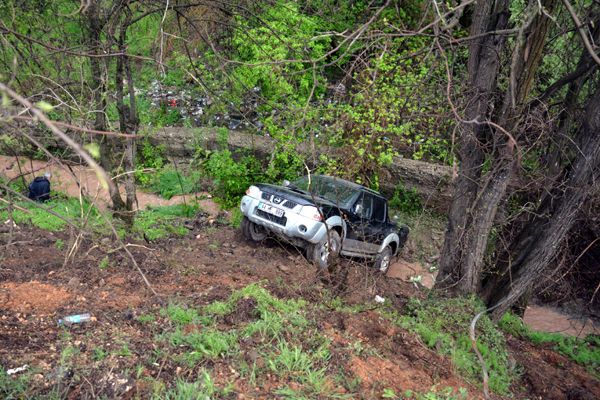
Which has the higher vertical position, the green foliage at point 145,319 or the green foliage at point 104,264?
the green foliage at point 145,319

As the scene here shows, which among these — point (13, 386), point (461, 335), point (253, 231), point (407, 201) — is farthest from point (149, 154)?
point (13, 386)

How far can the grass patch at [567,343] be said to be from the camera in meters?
7.92

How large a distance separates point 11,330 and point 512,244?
6137mm

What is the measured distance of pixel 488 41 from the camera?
20.9ft

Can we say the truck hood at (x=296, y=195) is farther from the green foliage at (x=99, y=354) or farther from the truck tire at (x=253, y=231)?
the green foliage at (x=99, y=354)

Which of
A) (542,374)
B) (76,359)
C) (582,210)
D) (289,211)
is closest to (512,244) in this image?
(582,210)

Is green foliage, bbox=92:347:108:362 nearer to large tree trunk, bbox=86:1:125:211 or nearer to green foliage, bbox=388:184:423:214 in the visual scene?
large tree trunk, bbox=86:1:125:211

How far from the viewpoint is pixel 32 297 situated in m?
5.46

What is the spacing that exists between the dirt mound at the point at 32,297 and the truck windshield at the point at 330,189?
203 inches

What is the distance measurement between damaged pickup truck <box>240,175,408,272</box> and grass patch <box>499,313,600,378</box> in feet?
8.51

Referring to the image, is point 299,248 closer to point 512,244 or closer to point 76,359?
point 512,244

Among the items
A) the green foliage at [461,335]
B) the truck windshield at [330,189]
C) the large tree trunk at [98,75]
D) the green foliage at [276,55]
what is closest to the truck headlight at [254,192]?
the truck windshield at [330,189]

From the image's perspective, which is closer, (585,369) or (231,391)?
(231,391)

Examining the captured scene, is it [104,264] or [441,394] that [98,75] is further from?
[441,394]
